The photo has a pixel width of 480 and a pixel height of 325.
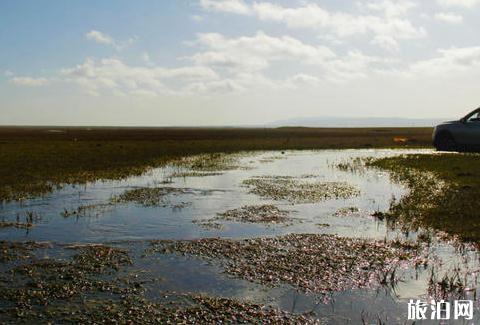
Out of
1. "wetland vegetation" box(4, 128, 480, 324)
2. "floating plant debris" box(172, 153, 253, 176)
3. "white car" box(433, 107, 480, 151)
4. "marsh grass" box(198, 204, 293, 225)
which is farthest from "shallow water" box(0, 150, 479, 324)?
"white car" box(433, 107, 480, 151)

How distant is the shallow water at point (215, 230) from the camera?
311 inches

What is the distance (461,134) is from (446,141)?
3.51ft

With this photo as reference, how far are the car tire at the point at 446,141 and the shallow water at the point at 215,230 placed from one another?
5722 mm

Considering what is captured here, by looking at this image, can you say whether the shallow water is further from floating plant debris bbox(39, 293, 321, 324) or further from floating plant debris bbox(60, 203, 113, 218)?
floating plant debris bbox(39, 293, 321, 324)

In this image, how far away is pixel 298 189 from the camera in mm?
20938

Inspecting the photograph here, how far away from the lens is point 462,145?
27.0 m

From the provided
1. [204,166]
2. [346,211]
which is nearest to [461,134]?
[346,211]

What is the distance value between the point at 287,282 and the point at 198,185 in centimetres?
1410

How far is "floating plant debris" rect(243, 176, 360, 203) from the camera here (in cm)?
1886

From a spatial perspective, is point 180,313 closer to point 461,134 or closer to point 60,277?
point 60,277

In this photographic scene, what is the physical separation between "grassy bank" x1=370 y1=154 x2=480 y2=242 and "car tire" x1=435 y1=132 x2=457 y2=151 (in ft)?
3.68

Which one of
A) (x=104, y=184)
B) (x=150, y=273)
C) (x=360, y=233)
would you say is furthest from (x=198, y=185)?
(x=150, y=273)

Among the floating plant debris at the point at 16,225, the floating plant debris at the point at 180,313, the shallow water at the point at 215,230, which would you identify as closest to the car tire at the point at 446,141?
the shallow water at the point at 215,230

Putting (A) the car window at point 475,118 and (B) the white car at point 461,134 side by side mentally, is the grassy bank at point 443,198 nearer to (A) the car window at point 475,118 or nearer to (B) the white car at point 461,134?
(B) the white car at point 461,134
